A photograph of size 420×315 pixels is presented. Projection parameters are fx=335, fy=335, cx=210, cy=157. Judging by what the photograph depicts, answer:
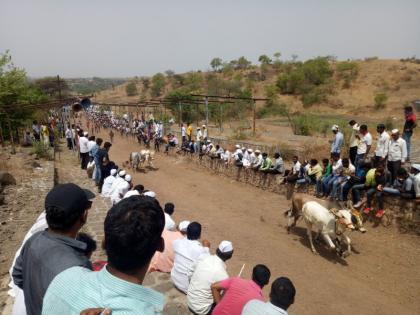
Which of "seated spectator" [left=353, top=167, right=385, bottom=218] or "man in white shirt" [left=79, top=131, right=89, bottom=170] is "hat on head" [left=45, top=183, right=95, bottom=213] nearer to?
"seated spectator" [left=353, top=167, right=385, bottom=218]

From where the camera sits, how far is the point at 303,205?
8312 mm

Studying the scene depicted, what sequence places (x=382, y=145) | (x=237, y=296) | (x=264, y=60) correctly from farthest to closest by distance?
(x=264, y=60) → (x=382, y=145) → (x=237, y=296)

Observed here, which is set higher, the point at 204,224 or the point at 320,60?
the point at 320,60

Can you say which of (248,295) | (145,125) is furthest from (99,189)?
(145,125)

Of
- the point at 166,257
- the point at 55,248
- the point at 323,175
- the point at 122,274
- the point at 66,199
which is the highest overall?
the point at 66,199

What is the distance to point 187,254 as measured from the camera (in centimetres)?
459

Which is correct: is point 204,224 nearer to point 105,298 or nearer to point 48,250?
point 48,250

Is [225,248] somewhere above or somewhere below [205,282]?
above

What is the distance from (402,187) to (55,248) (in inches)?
341

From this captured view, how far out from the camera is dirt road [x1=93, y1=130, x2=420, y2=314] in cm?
621

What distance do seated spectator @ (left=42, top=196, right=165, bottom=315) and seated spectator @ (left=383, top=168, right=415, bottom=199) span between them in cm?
844

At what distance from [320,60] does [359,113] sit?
16.6m

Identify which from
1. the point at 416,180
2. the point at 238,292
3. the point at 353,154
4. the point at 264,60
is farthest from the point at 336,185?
the point at 264,60

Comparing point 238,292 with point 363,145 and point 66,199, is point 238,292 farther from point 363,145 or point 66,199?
point 363,145
